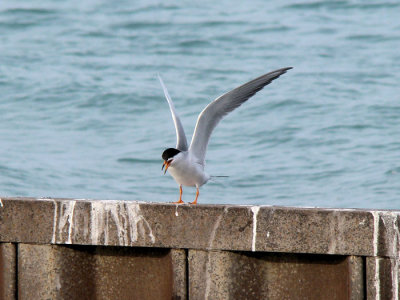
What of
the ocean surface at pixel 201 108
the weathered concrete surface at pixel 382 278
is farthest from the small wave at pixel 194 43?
the weathered concrete surface at pixel 382 278

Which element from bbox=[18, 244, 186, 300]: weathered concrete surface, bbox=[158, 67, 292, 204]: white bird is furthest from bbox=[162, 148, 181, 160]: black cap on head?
bbox=[18, 244, 186, 300]: weathered concrete surface

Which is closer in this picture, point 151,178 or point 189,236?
point 189,236

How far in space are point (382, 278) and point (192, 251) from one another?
49.6 inches

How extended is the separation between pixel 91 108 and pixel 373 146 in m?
8.09

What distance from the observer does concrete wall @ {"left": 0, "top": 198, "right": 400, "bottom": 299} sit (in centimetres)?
518

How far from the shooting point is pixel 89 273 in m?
5.88

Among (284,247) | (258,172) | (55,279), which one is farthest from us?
(258,172)

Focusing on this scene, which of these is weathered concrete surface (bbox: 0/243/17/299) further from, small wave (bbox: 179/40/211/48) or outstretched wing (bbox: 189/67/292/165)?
small wave (bbox: 179/40/211/48)

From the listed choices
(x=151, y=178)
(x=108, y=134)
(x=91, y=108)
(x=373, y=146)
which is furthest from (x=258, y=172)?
(x=91, y=108)

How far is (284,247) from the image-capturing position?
5301 millimetres

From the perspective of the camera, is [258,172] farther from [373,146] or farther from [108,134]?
[108,134]

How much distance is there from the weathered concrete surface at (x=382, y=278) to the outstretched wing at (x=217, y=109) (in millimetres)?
2086

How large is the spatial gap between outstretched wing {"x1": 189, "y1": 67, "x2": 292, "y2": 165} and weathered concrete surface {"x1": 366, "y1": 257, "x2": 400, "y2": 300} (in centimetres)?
209

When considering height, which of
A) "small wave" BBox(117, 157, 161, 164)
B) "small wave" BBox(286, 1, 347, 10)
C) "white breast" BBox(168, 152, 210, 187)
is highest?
"small wave" BBox(286, 1, 347, 10)
